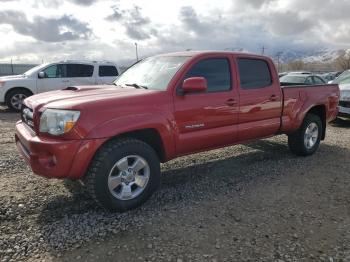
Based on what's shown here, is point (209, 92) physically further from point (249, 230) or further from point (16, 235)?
point (16, 235)

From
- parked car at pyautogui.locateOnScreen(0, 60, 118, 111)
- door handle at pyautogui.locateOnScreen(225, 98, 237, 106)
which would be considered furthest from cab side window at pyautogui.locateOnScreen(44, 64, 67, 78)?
door handle at pyautogui.locateOnScreen(225, 98, 237, 106)

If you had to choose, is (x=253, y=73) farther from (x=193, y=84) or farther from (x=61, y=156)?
(x=61, y=156)

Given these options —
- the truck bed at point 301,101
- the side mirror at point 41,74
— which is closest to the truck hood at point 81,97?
the truck bed at point 301,101

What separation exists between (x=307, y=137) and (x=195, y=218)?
3.57 meters

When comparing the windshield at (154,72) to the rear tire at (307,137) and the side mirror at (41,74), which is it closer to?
the rear tire at (307,137)

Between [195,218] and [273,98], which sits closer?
[195,218]

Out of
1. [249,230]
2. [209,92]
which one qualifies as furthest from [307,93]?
[249,230]

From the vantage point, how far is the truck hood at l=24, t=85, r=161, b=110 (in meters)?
3.83

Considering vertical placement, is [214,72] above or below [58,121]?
above

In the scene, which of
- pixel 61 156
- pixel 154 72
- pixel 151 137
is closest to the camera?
pixel 61 156

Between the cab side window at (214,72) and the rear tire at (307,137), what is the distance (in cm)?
215

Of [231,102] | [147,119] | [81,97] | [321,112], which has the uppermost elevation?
[81,97]

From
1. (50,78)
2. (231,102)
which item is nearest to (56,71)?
(50,78)

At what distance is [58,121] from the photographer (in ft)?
12.3
